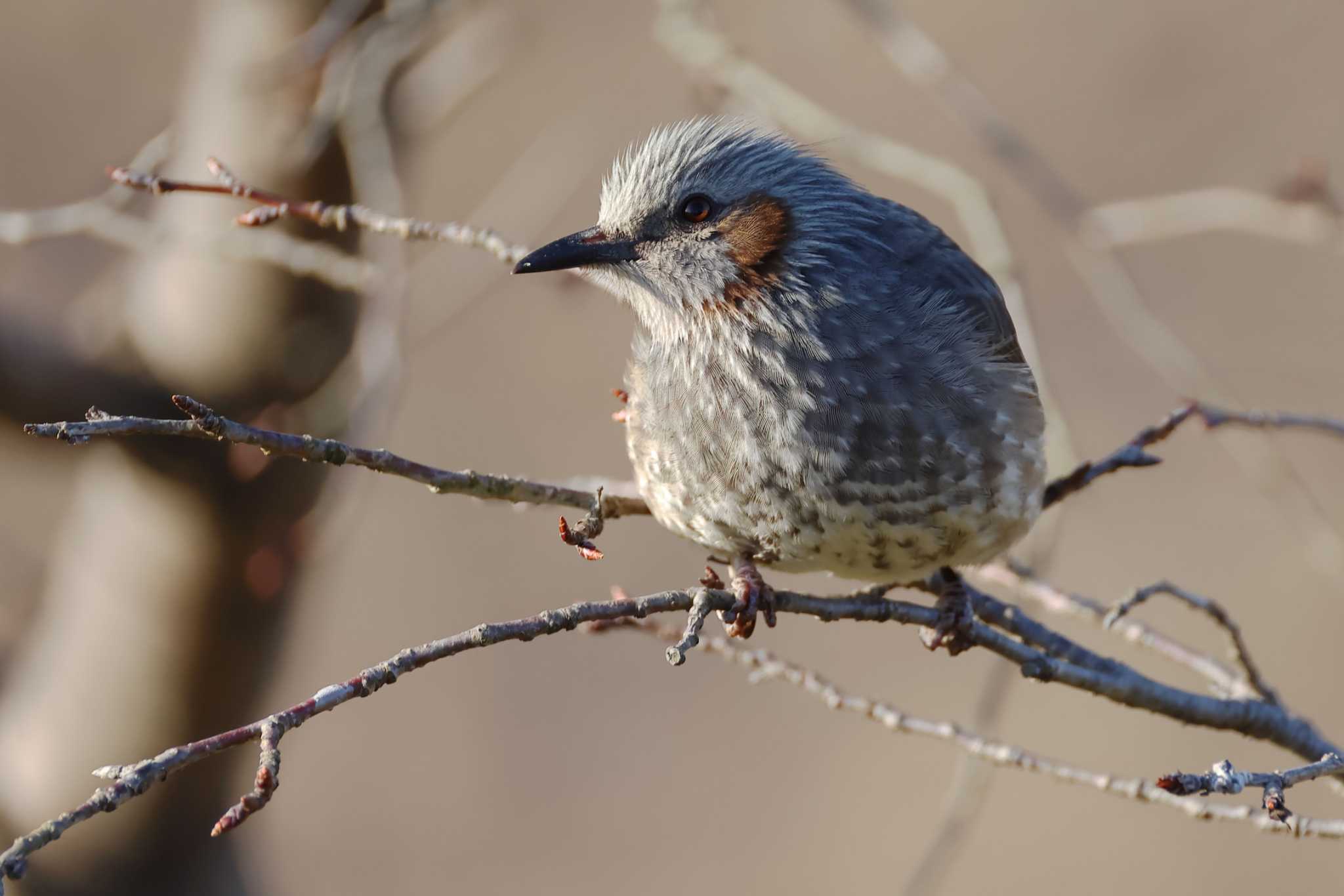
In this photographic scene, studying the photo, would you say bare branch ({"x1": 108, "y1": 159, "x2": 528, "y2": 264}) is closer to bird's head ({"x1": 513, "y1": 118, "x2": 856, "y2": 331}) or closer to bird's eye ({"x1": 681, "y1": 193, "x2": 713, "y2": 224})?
bird's head ({"x1": 513, "y1": 118, "x2": 856, "y2": 331})

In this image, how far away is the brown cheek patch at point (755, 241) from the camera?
8.96ft

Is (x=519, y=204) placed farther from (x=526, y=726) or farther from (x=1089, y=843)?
(x=1089, y=843)

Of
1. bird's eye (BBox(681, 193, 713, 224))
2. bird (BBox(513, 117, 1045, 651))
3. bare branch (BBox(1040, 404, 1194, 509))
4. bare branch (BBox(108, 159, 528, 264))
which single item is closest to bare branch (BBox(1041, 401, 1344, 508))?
bare branch (BBox(1040, 404, 1194, 509))

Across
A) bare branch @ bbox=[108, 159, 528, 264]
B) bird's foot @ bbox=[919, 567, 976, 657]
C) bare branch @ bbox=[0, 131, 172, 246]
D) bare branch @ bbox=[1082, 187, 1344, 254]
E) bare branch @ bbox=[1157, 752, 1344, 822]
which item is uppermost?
bare branch @ bbox=[1082, 187, 1344, 254]

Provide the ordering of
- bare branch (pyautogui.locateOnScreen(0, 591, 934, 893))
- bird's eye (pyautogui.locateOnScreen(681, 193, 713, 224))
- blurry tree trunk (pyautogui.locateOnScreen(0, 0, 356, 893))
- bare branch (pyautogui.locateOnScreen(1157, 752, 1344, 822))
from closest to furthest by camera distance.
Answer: bare branch (pyautogui.locateOnScreen(0, 591, 934, 893)), bare branch (pyautogui.locateOnScreen(1157, 752, 1344, 822)), bird's eye (pyautogui.locateOnScreen(681, 193, 713, 224)), blurry tree trunk (pyautogui.locateOnScreen(0, 0, 356, 893))

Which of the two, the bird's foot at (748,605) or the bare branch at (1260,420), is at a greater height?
the bare branch at (1260,420)

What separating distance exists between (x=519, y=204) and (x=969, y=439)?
2847 millimetres

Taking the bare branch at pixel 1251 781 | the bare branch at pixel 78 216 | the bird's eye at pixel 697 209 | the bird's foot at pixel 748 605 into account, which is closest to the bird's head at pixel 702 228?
the bird's eye at pixel 697 209

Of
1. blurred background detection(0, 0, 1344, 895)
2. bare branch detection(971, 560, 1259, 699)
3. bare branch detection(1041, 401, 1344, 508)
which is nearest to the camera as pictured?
bare branch detection(1041, 401, 1344, 508)

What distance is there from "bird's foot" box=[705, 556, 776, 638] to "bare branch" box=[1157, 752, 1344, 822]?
84cm

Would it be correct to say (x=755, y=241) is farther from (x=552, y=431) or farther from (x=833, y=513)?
(x=552, y=431)

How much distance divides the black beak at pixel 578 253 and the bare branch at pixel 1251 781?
1508 millimetres

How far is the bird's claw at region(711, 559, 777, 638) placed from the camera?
2.29m

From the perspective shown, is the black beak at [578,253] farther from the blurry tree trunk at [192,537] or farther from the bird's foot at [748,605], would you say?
the blurry tree trunk at [192,537]
